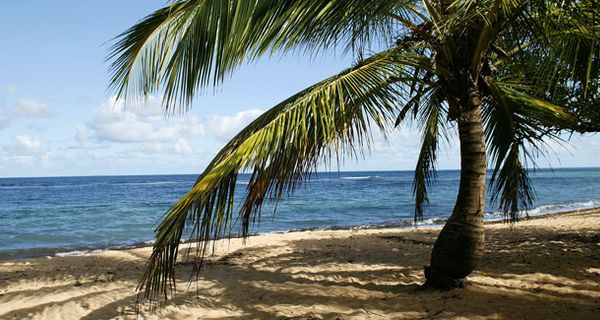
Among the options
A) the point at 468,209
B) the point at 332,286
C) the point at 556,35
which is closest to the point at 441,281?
the point at 468,209

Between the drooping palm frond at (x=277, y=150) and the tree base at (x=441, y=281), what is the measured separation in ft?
7.43

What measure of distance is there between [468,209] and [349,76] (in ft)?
7.04

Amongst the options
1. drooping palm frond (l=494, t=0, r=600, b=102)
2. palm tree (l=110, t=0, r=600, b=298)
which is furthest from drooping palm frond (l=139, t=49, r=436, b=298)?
drooping palm frond (l=494, t=0, r=600, b=102)

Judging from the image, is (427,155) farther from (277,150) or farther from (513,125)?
(277,150)

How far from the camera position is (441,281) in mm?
5047

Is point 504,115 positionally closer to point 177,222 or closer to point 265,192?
point 265,192

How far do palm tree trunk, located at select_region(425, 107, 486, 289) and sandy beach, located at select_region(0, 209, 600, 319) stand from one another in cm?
41

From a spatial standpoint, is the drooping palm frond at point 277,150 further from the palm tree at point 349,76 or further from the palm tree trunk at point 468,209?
the palm tree trunk at point 468,209

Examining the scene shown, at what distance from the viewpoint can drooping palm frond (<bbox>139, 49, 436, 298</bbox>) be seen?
2875 mm

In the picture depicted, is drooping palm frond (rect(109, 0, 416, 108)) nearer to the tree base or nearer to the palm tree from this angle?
→ the palm tree

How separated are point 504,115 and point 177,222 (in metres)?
4.36

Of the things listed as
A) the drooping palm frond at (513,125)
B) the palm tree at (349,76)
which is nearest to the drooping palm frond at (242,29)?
the palm tree at (349,76)

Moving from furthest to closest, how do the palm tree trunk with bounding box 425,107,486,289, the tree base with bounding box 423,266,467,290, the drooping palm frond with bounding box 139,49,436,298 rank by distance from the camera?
the tree base with bounding box 423,266,467,290, the palm tree trunk with bounding box 425,107,486,289, the drooping palm frond with bounding box 139,49,436,298

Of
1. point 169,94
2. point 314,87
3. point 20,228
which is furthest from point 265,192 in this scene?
point 20,228
